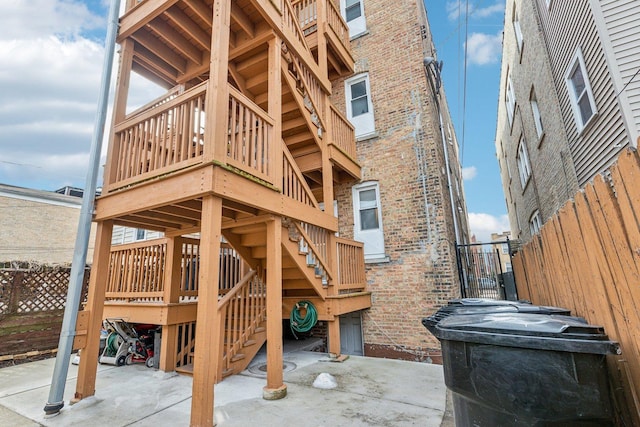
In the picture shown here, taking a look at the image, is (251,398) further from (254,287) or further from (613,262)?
(613,262)

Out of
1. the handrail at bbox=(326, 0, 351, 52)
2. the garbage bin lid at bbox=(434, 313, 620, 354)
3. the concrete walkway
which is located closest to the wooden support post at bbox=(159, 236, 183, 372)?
the concrete walkway

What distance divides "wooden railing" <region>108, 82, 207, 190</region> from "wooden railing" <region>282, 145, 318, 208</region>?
4.62 ft

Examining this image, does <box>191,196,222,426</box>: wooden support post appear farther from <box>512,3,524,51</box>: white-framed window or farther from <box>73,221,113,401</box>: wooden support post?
<box>512,3,524,51</box>: white-framed window

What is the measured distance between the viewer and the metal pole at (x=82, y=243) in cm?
348

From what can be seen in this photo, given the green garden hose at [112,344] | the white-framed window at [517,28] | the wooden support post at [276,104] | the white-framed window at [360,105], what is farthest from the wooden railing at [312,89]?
the white-framed window at [517,28]

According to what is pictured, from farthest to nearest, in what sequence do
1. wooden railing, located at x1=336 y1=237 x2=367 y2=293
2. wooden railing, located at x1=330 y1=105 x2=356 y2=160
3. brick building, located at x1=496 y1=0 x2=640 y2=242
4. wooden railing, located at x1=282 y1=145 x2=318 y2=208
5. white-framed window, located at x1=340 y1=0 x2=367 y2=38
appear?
white-framed window, located at x1=340 y1=0 x2=367 y2=38, wooden railing, located at x1=330 y1=105 x2=356 y2=160, wooden railing, located at x1=336 y1=237 x2=367 y2=293, wooden railing, located at x1=282 y1=145 x2=318 y2=208, brick building, located at x1=496 y1=0 x2=640 y2=242

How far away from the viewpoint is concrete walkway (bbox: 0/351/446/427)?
3232 millimetres

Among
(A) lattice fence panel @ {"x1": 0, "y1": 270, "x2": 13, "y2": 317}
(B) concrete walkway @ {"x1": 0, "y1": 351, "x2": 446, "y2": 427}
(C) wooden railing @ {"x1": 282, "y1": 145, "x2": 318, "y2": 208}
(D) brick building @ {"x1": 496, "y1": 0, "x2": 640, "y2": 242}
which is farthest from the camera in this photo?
(A) lattice fence panel @ {"x1": 0, "y1": 270, "x2": 13, "y2": 317}

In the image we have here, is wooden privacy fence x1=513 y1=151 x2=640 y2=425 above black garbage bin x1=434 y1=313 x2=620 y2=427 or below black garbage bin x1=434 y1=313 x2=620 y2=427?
above

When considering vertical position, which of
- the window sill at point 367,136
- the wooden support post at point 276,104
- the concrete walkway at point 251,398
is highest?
the window sill at point 367,136

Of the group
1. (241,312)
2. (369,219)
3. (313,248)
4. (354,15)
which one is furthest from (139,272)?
(354,15)

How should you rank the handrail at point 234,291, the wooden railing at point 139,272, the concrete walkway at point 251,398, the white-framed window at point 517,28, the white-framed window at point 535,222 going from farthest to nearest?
the white-framed window at point 535,222
the white-framed window at point 517,28
the wooden railing at point 139,272
the handrail at point 234,291
the concrete walkway at point 251,398

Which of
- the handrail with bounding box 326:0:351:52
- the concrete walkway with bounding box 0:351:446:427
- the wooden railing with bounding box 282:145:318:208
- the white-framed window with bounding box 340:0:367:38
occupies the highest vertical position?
the white-framed window with bounding box 340:0:367:38

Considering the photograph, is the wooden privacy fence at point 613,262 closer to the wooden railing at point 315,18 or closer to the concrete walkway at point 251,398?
the concrete walkway at point 251,398
